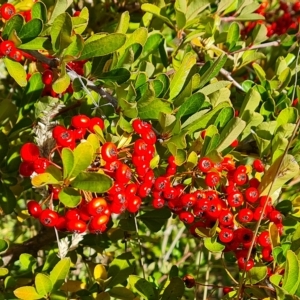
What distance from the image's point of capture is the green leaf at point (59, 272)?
1.31 m

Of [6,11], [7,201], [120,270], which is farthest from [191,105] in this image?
[7,201]

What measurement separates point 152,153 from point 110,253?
3.61ft

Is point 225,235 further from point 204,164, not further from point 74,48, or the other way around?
point 74,48

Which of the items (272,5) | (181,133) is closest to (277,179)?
(181,133)

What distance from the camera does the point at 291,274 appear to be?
1.15 m

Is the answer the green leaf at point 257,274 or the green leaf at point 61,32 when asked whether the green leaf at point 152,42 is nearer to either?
the green leaf at point 61,32

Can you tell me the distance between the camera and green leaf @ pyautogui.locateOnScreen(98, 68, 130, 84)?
49.5 inches

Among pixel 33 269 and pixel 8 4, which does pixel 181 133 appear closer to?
pixel 8 4

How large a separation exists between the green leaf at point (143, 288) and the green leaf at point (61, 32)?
25.7 inches

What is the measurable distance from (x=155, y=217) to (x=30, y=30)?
2.52ft

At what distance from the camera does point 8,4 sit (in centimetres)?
127

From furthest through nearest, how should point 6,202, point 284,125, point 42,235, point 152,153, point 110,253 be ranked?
point 110,253 → point 42,235 → point 6,202 → point 284,125 → point 152,153

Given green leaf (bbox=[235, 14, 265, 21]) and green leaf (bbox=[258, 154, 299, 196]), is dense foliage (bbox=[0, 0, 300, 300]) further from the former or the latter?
green leaf (bbox=[235, 14, 265, 21])

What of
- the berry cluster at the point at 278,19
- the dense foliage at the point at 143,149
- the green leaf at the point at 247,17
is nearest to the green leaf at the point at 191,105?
the dense foliage at the point at 143,149
